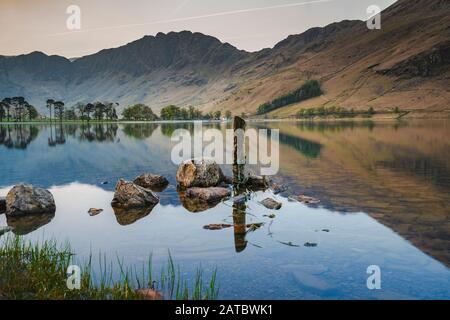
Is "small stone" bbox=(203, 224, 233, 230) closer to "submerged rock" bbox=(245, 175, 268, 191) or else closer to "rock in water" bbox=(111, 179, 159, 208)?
"rock in water" bbox=(111, 179, 159, 208)

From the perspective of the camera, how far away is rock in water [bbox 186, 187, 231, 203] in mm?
25469

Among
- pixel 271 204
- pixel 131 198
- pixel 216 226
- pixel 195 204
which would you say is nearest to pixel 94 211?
pixel 131 198

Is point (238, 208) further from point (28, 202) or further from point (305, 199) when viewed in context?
point (28, 202)

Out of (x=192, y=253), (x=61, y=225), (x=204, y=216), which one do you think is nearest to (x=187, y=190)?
(x=204, y=216)

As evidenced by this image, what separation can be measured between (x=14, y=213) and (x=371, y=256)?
57.5ft

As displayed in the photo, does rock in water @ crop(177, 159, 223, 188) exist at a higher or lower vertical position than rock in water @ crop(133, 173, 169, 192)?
higher

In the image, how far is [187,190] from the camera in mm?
27719

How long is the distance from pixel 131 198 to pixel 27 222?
230 inches

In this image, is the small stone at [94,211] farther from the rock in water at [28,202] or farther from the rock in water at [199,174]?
the rock in water at [199,174]

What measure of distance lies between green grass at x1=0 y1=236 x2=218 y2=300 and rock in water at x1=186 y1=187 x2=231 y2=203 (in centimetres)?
1164

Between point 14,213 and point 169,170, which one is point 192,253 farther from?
point 169,170

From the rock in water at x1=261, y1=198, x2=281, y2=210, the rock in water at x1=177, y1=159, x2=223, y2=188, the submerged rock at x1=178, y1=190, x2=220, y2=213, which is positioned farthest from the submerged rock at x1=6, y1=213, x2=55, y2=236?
the rock in water at x1=261, y1=198, x2=281, y2=210

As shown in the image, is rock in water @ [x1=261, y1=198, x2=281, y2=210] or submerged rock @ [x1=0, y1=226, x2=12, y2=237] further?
rock in water @ [x1=261, y1=198, x2=281, y2=210]
